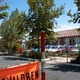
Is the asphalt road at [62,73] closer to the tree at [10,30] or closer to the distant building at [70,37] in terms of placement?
the tree at [10,30]

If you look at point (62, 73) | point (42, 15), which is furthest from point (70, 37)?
point (62, 73)

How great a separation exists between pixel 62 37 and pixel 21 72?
50.7 metres

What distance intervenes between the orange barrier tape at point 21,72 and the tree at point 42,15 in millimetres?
23403

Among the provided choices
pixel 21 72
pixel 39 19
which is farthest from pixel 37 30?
pixel 21 72

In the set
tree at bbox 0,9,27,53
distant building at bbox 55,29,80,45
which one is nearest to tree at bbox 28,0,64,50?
tree at bbox 0,9,27,53

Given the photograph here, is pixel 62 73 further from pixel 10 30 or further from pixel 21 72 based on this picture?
pixel 10 30

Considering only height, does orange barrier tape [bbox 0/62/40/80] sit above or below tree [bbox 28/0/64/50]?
below

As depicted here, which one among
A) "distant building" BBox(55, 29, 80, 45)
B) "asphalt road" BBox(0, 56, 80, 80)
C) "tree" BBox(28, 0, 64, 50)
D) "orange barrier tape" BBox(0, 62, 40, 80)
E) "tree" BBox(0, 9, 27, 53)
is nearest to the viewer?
"orange barrier tape" BBox(0, 62, 40, 80)

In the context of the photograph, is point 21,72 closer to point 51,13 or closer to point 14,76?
point 14,76

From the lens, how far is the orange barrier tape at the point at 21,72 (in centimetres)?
430

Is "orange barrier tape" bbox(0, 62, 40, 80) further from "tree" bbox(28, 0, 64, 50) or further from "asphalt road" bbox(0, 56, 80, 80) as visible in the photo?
"tree" bbox(28, 0, 64, 50)

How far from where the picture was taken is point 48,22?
28547mm

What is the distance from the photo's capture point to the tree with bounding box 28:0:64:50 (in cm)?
2841

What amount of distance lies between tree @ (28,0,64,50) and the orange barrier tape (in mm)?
23403
